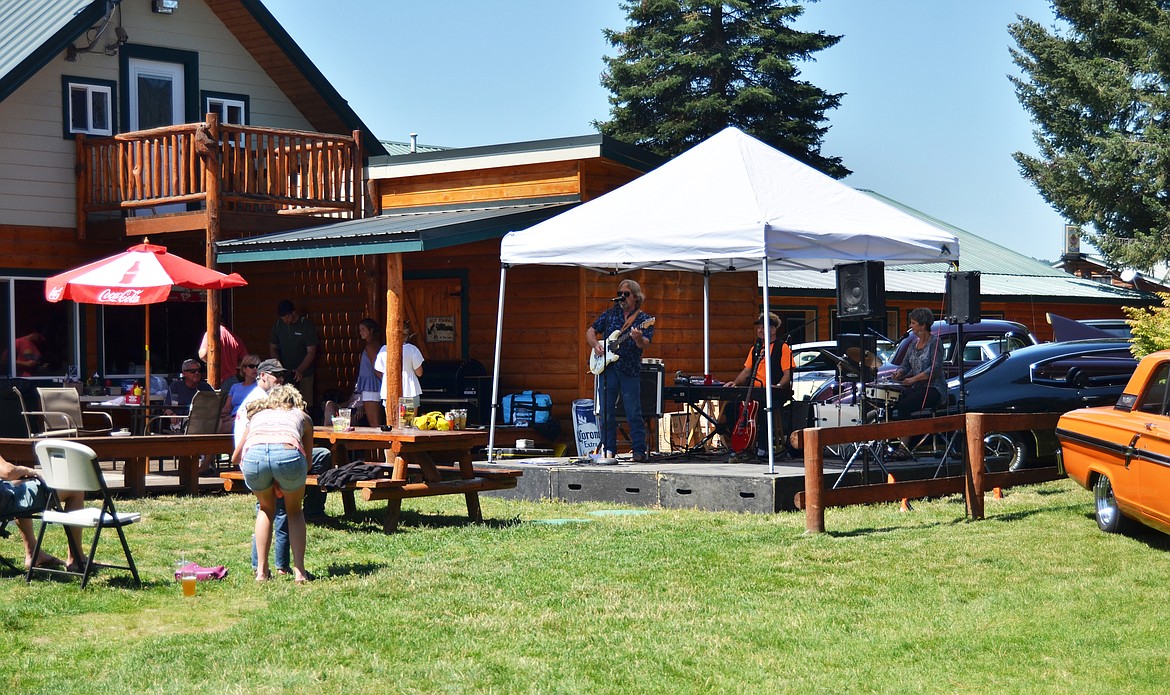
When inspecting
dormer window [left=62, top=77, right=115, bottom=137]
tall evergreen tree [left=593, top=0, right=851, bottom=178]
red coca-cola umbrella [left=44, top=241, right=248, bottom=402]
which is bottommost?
red coca-cola umbrella [left=44, top=241, right=248, bottom=402]

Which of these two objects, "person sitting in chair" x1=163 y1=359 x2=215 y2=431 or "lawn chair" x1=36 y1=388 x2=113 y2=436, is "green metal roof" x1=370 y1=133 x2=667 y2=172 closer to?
"person sitting in chair" x1=163 y1=359 x2=215 y2=431

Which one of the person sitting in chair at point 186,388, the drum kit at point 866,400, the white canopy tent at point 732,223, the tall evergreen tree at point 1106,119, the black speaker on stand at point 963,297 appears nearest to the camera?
the white canopy tent at point 732,223

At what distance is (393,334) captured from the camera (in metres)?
14.4

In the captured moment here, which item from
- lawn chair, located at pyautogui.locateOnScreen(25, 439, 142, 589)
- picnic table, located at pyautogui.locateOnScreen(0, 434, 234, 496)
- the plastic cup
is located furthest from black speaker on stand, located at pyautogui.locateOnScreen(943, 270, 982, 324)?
lawn chair, located at pyautogui.locateOnScreen(25, 439, 142, 589)

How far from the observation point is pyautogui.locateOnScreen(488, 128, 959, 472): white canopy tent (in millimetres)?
11688

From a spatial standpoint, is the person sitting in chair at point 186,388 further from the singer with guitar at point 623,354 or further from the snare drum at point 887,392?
the snare drum at point 887,392

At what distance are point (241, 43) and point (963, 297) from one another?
12.6 m

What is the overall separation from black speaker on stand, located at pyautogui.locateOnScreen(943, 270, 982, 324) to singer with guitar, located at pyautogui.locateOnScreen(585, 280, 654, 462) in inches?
108

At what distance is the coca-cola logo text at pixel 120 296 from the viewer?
13.5 m


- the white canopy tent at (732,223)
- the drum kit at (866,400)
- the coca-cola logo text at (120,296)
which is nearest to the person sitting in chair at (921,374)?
the drum kit at (866,400)

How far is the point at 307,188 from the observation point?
58.5ft

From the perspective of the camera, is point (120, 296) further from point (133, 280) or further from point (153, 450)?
point (153, 450)

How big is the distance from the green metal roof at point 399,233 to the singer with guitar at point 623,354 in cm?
226

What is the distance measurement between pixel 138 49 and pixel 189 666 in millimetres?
15038
